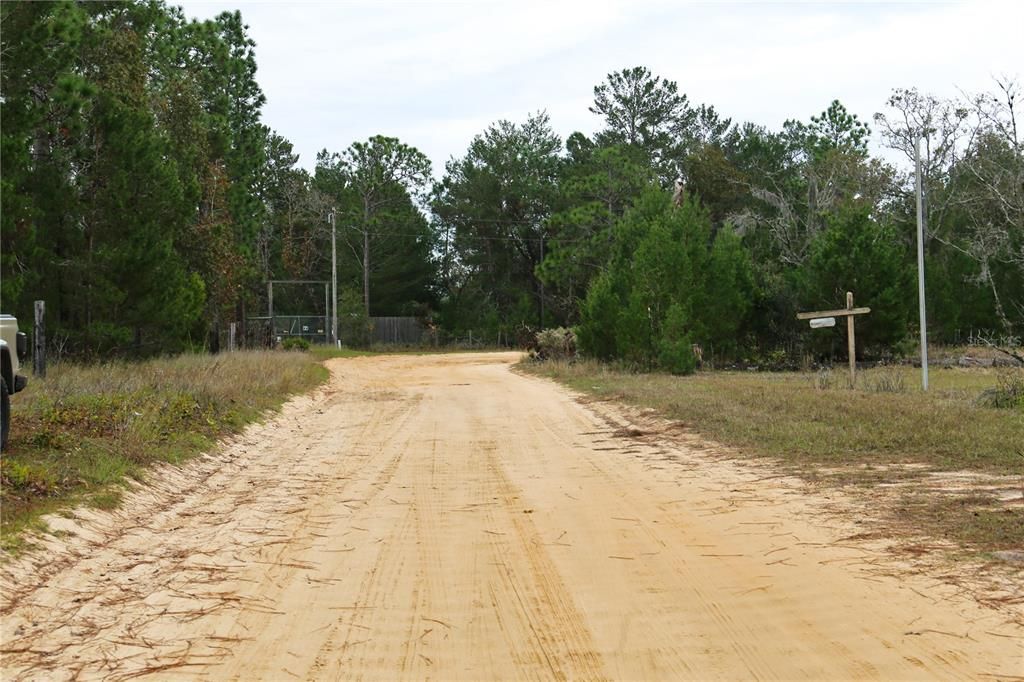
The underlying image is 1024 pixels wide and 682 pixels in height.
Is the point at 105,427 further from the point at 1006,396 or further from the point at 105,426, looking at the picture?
the point at 1006,396

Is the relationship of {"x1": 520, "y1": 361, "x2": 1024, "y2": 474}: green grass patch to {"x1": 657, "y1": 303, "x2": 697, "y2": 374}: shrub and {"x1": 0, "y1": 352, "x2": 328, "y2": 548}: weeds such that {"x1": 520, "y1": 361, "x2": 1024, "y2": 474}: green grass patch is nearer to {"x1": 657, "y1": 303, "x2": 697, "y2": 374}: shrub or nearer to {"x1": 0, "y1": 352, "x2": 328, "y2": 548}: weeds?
{"x1": 657, "y1": 303, "x2": 697, "y2": 374}: shrub

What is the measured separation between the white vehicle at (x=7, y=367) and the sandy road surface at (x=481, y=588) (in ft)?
5.57

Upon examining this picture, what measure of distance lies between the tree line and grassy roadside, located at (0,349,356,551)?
633 cm

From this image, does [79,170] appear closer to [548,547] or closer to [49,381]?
[49,381]

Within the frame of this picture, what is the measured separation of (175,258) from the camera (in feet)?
95.6

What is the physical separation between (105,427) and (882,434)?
9941mm

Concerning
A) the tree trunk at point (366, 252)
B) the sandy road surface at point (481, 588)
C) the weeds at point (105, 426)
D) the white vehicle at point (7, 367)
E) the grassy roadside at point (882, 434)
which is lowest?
the sandy road surface at point (481, 588)

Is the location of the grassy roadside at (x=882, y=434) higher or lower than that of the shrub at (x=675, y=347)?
lower

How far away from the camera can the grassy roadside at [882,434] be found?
8086 mm

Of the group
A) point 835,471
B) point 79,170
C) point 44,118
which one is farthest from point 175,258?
point 835,471

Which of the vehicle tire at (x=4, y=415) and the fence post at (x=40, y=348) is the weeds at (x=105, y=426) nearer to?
the vehicle tire at (x=4, y=415)

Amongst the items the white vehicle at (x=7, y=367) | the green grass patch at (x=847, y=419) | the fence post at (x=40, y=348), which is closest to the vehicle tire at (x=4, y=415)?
the white vehicle at (x=7, y=367)

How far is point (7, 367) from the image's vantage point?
10953 millimetres

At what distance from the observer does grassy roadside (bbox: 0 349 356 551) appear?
8641 millimetres
